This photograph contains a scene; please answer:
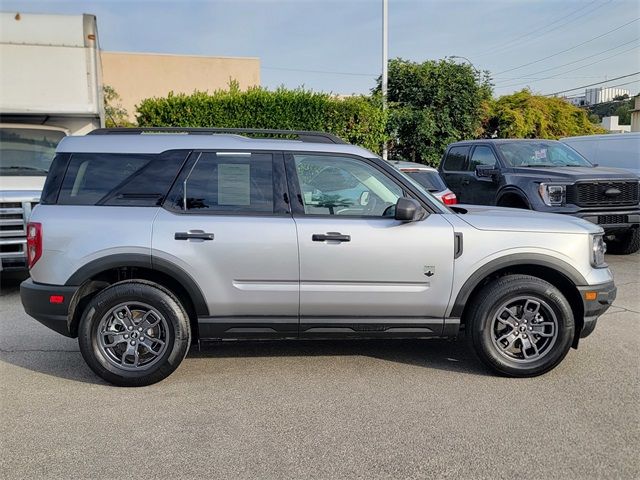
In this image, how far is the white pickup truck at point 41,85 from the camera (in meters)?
7.49

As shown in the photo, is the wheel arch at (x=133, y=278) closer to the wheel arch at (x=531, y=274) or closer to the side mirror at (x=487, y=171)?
the wheel arch at (x=531, y=274)

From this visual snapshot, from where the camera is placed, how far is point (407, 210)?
162 inches

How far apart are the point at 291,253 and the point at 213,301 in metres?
0.71

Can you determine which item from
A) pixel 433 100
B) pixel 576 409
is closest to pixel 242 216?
pixel 576 409

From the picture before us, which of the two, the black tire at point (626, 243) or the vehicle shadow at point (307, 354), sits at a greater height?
the black tire at point (626, 243)

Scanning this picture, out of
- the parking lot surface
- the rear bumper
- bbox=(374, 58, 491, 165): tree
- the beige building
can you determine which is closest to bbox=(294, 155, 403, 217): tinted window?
the parking lot surface

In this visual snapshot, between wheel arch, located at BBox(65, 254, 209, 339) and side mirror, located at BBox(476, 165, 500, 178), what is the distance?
683cm

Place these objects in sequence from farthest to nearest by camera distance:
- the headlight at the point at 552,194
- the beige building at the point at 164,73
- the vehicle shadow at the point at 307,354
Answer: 1. the beige building at the point at 164,73
2. the headlight at the point at 552,194
3. the vehicle shadow at the point at 307,354

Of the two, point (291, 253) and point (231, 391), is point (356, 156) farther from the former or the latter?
point (231, 391)

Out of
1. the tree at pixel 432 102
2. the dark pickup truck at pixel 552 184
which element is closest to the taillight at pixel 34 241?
the dark pickup truck at pixel 552 184

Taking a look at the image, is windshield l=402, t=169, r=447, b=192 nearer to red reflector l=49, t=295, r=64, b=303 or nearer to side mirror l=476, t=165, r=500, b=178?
side mirror l=476, t=165, r=500, b=178

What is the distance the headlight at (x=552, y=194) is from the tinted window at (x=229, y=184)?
18.7 ft

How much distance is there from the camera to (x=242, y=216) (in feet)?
13.9

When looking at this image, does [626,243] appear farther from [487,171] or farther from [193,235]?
[193,235]
